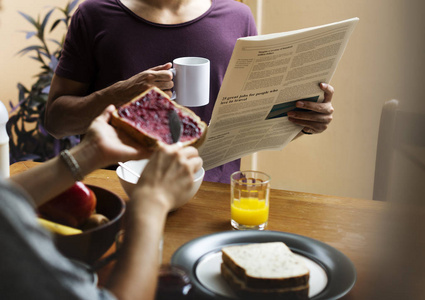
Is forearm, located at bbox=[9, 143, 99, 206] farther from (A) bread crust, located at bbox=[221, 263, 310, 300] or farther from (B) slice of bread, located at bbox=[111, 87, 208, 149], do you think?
(A) bread crust, located at bbox=[221, 263, 310, 300]

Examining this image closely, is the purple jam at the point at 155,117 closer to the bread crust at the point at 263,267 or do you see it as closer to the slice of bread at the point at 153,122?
the slice of bread at the point at 153,122

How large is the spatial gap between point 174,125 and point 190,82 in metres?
0.45

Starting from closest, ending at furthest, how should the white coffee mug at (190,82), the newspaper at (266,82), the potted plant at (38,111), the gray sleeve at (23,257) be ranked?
the gray sleeve at (23,257) → the newspaper at (266,82) → the white coffee mug at (190,82) → the potted plant at (38,111)

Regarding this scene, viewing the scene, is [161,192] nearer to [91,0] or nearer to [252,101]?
[252,101]

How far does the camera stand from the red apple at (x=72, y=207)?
0.83m

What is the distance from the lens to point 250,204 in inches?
40.1

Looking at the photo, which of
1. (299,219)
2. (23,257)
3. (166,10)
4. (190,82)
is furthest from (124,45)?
(23,257)

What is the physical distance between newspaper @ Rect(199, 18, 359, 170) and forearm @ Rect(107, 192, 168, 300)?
55cm

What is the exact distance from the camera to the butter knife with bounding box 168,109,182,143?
2.76 ft

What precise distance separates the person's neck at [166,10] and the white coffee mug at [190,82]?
0.30 metres

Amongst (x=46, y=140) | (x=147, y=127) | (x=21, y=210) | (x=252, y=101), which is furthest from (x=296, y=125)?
(x=46, y=140)

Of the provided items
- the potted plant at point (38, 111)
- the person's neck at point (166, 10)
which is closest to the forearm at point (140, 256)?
the person's neck at point (166, 10)

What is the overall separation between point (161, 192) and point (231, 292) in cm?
25

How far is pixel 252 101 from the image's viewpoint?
3.86 feet
